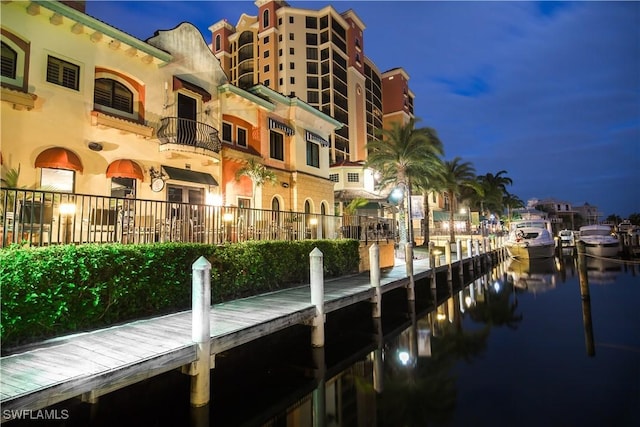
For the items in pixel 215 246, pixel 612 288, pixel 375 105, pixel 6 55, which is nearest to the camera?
pixel 215 246

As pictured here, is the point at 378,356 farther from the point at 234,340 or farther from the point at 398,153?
the point at 398,153

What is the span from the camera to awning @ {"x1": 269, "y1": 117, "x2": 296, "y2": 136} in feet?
57.9

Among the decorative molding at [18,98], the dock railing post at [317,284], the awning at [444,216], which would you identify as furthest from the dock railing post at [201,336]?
the awning at [444,216]

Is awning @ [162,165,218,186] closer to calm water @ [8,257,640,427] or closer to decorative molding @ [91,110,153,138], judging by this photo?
decorative molding @ [91,110,153,138]

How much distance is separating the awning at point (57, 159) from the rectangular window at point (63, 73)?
85.2 inches

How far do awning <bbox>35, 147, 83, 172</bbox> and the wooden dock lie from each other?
6206 mm

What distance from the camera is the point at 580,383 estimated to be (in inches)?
265

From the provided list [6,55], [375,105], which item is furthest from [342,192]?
[375,105]

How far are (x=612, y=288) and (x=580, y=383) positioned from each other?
1433 centimetres

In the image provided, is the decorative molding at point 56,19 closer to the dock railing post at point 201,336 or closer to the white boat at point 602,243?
the dock railing post at point 201,336

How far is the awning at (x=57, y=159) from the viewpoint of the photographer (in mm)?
9398

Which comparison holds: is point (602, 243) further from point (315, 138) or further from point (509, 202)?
point (509, 202)

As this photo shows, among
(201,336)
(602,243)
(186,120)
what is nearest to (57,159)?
(186,120)

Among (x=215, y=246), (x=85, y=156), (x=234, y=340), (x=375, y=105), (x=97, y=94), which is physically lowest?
(x=234, y=340)
